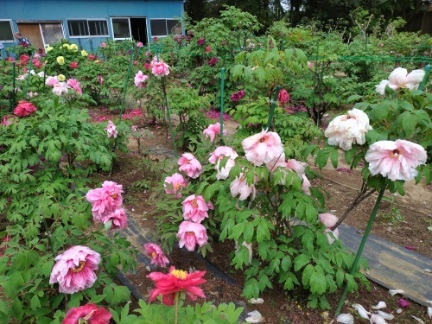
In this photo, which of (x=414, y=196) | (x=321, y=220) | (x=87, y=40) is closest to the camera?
(x=321, y=220)

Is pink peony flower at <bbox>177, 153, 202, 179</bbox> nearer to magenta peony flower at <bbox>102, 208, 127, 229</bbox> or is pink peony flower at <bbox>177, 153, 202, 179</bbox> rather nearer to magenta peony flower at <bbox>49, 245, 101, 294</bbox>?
magenta peony flower at <bbox>102, 208, 127, 229</bbox>

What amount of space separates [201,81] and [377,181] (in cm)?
538

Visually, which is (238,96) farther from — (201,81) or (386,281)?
(201,81)

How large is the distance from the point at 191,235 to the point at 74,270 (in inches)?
26.4

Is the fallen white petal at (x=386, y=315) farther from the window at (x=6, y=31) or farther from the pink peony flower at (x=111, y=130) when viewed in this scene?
the window at (x=6, y=31)

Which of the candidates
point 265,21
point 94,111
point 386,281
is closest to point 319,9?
point 265,21

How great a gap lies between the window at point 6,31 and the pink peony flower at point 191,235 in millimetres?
14104

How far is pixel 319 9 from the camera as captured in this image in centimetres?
1928

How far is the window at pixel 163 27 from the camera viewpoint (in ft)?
49.2

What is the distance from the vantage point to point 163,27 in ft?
50.0

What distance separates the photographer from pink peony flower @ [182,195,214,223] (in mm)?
1826

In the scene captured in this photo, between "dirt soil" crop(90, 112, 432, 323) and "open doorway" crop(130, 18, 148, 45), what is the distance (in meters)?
12.1

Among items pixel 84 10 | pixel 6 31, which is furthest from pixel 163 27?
pixel 6 31

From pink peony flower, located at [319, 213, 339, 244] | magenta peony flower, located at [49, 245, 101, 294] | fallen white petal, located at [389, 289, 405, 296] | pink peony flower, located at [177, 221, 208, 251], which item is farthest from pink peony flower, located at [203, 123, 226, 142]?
fallen white petal, located at [389, 289, 405, 296]
